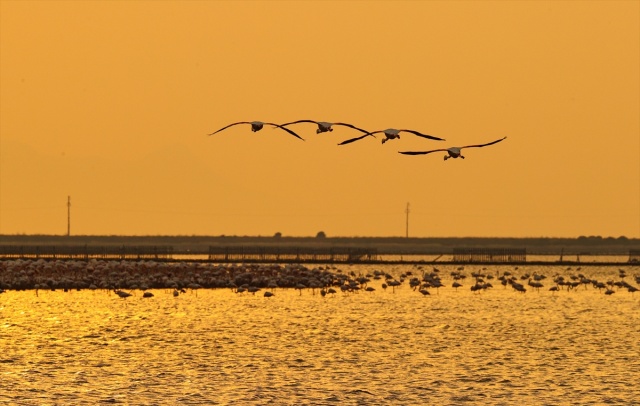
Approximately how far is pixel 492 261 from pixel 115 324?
104816 mm

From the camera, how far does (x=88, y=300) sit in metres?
78.7

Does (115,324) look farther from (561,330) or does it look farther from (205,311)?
(561,330)

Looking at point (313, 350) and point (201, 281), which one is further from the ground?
point (201, 281)

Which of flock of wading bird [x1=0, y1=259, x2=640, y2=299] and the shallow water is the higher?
flock of wading bird [x1=0, y1=259, x2=640, y2=299]

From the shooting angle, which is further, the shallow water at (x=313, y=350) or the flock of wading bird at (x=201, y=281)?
the flock of wading bird at (x=201, y=281)

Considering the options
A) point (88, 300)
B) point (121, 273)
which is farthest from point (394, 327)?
point (121, 273)

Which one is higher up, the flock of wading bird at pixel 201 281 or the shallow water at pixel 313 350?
the flock of wading bird at pixel 201 281

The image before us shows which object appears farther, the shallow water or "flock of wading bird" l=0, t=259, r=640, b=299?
"flock of wading bird" l=0, t=259, r=640, b=299

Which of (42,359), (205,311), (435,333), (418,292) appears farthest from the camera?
(418,292)

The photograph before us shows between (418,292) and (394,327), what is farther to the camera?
(418,292)

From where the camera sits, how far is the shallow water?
1537 inches

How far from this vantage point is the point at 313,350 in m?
51.2

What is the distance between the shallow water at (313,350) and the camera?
39.0m

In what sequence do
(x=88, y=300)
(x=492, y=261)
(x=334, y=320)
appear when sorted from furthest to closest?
1. (x=492, y=261)
2. (x=88, y=300)
3. (x=334, y=320)
